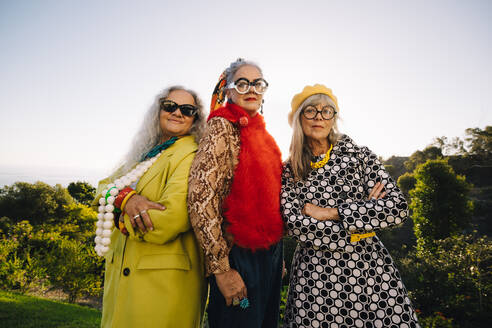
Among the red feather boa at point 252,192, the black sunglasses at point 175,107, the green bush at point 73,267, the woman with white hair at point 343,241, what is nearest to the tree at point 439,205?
the woman with white hair at point 343,241

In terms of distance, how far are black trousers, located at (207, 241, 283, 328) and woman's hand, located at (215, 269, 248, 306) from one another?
0.06 m

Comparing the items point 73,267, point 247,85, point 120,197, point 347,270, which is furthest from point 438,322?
point 73,267

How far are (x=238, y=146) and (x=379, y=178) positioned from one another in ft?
4.04

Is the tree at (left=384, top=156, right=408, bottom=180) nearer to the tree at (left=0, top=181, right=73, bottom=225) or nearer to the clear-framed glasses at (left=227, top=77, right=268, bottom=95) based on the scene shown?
the clear-framed glasses at (left=227, top=77, right=268, bottom=95)

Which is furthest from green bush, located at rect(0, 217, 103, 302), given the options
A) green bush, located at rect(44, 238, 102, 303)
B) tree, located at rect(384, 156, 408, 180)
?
tree, located at rect(384, 156, 408, 180)

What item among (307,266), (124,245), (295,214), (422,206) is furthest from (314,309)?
(422,206)

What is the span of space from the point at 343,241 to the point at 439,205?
41.3 ft

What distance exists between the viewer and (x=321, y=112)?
7.66ft

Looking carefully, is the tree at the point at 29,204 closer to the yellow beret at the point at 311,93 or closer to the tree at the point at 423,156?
the yellow beret at the point at 311,93

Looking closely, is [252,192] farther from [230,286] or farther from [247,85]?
[247,85]

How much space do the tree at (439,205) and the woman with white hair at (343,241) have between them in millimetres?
11545

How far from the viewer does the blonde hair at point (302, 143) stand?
2.29m

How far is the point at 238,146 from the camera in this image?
6.54 feet

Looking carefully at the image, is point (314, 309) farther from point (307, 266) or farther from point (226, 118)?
point (226, 118)
